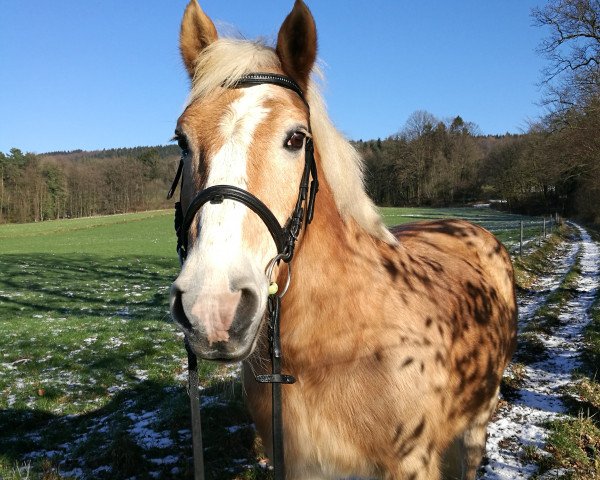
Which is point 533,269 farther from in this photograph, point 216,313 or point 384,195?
point 384,195

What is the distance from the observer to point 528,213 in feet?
189

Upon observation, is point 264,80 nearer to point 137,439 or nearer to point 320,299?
point 320,299

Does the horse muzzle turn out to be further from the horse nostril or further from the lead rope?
the lead rope

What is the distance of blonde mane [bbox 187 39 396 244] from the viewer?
2.17 metres

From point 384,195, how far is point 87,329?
6278 cm

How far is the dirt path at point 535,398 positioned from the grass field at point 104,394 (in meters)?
2.42

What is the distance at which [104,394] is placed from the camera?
23.5 ft

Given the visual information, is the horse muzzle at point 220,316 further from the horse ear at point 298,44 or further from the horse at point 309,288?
the horse ear at point 298,44

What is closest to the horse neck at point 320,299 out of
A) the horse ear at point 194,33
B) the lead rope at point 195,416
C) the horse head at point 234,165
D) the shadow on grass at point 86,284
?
the horse head at point 234,165

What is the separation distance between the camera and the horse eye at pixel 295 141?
6.69 feet

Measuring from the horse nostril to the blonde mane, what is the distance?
1.06 metres

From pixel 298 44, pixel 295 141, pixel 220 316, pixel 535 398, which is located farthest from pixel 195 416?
pixel 535 398

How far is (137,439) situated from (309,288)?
3858mm

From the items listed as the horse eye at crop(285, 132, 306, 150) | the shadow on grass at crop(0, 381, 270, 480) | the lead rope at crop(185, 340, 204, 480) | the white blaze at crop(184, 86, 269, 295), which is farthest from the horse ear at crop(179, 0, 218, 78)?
the shadow on grass at crop(0, 381, 270, 480)
